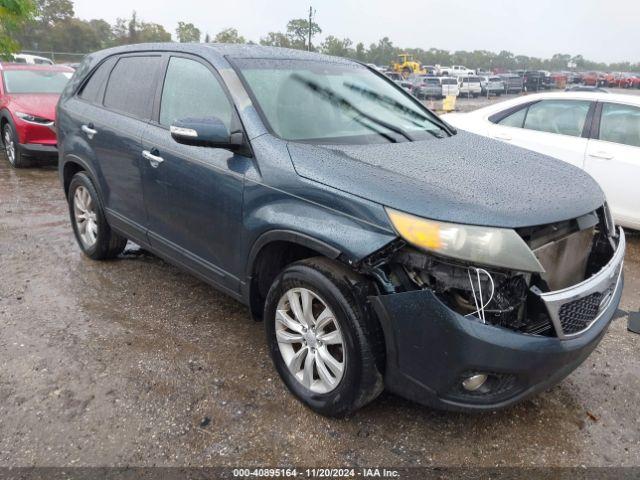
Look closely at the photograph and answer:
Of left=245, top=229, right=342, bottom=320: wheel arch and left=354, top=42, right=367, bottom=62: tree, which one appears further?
left=354, top=42, right=367, bottom=62: tree

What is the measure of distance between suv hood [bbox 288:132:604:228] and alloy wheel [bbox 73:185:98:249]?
2.52m

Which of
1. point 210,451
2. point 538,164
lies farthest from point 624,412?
point 210,451

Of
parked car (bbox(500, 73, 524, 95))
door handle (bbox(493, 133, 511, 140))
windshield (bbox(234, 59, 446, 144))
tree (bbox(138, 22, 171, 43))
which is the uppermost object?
tree (bbox(138, 22, 171, 43))

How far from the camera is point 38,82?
914 cm

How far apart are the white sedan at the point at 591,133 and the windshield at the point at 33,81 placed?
7.49 meters

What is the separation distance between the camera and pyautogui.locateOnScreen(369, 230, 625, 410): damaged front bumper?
2047 millimetres

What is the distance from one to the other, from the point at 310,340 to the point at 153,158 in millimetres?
1631

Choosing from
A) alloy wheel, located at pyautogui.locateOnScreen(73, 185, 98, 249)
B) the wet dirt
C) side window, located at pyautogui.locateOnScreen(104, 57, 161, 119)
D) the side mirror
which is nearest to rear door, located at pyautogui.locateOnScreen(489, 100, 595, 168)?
the wet dirt

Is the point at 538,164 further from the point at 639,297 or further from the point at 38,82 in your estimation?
the point at 38,82

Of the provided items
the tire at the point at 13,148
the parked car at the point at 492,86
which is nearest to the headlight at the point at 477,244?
the tire at the point at 13,148

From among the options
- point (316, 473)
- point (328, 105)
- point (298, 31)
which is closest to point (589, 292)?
point (316, 473)

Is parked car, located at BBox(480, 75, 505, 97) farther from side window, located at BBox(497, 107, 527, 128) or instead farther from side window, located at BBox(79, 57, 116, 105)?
side window, located at BBox(79, 57, 116, 105)

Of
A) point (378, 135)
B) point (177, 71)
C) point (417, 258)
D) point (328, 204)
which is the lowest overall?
point (417, 258)

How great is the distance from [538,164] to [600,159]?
9.32 feet
